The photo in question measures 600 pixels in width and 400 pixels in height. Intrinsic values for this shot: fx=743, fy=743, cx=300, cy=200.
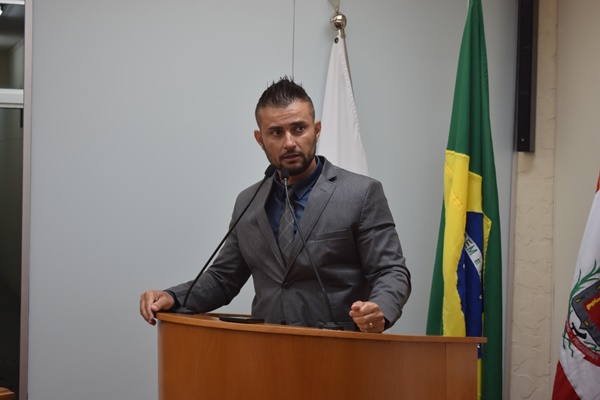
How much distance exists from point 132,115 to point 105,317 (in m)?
0.86

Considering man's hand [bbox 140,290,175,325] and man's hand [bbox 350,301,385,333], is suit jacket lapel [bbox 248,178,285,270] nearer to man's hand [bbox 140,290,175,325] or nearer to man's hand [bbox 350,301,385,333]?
man's hand [bbox 140,290,175,325]

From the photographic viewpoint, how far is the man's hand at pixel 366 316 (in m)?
1.68

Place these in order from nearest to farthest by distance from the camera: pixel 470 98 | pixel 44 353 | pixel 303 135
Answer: pixel 303 135 < pixel 44 353 < pixel 470 98

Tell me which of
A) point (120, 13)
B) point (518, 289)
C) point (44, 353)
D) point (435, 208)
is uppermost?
point (120, 13)

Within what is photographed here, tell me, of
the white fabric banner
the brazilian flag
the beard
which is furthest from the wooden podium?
the brazilian flag

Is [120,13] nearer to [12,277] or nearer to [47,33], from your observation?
[47,33]

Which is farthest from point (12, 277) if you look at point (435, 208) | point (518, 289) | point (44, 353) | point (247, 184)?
point (518, 289)

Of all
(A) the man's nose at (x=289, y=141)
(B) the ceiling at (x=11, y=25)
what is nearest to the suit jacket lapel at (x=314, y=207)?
(A) the man's nose at (x=289, y=141)

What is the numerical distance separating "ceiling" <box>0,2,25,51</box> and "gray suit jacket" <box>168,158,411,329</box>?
1452 millimetres

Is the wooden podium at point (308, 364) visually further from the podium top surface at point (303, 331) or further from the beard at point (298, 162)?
the beard at point (298, 162)

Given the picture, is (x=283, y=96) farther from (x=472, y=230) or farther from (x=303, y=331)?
(x=472, y=230)

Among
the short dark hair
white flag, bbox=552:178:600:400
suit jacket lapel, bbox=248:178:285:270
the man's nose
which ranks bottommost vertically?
white flag, bbox=552:178:600:400

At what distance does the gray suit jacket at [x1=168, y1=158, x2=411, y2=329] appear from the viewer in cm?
208

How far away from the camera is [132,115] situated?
3164 mm
